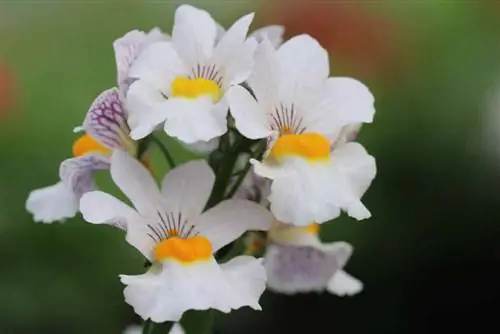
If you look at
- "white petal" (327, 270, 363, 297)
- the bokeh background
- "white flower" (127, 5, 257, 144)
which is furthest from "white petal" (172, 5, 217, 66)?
the bokeh background

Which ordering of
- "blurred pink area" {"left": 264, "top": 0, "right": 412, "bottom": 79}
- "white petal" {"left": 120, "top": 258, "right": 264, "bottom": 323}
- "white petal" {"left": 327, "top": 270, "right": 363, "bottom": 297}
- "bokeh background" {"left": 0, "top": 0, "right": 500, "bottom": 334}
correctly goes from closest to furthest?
"white petal" {"left": 120, "top": 258, "right": 264, "bottom": 323} → "white petal" {"left": 327, "top": 270, "right": 363, "bottom": 297} → "bokeh background" {"left": 0, "top": 0, "right": 500, "bottom": 334} → "blurred pink area" {"left": 264, "top": 0, "right": 412, "bottom": 79}

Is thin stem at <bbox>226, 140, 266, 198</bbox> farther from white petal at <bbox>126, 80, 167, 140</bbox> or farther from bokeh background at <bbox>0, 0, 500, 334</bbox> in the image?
bokeh background at <bbox>0, 0, 500, 334</bbox>

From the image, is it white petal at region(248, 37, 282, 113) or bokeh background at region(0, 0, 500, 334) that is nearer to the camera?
white petal at region(248, 37, 282, 113)

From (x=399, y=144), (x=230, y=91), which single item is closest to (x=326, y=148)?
(x=230, y=91)

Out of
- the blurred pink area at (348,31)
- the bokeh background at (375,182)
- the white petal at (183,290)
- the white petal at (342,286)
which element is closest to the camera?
the white petal at (183,290)

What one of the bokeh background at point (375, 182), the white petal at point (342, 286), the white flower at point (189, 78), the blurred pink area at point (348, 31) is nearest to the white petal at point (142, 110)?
the white flower at point (189, 78)

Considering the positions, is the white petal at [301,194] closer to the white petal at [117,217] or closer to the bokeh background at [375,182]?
the white petal at [117,217]
